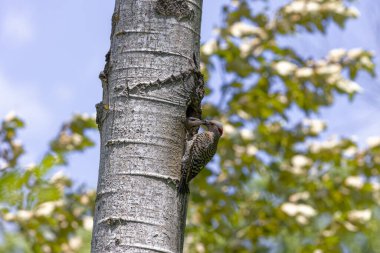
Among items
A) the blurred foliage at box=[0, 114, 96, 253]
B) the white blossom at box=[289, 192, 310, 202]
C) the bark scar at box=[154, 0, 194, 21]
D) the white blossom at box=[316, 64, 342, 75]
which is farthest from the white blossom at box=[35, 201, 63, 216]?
the bark scar at box=[154, 0, 194, 21]

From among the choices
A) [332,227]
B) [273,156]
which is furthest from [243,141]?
[332,227]

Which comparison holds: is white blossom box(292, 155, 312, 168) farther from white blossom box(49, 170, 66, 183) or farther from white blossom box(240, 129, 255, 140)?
white blossom box(49, 170, 66, 183)

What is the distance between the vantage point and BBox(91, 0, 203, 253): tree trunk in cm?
154

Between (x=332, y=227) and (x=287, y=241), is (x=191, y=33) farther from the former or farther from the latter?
(x=287, y=241)

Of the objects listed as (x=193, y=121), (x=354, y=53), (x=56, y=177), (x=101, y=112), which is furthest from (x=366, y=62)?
(x=101, y=112)

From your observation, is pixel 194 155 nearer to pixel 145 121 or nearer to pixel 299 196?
pixel 145 121

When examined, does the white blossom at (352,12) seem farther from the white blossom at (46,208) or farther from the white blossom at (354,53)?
the white blossom at (46,208)

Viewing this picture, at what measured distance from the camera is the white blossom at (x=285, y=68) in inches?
180

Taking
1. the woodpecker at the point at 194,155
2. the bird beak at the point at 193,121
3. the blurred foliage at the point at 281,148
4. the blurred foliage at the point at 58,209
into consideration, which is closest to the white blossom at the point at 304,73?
the blurred foliage at the point at 281,148

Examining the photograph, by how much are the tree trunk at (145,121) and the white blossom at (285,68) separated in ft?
9.33

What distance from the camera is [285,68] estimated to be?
4574 millimetres

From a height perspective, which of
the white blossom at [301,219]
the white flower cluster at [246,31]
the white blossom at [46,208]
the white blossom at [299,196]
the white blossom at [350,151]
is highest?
the white flower cluster at [246,31]

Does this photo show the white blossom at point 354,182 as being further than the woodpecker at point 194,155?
Yes

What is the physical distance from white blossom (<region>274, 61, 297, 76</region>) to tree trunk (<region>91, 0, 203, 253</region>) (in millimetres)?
2844
